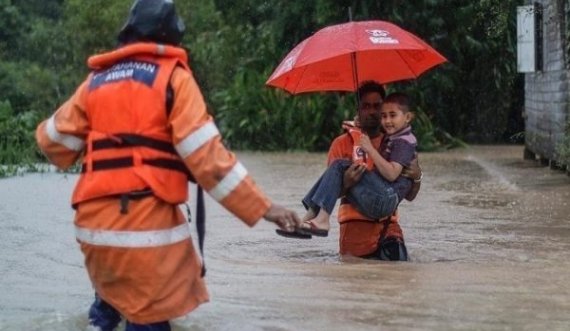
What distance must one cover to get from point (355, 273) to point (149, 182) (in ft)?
11.5

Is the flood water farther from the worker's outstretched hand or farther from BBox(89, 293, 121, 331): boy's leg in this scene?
the worker's outstretched hand

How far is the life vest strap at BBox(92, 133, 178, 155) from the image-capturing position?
4.59 metres

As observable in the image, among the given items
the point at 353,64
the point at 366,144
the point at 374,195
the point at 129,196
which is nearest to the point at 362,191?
the point at 374,195

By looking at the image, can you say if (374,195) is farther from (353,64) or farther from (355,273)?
(353,64)

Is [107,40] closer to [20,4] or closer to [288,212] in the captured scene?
[20,4]

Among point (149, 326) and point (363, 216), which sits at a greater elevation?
point (149, 326)

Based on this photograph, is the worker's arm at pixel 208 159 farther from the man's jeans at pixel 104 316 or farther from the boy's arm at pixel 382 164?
the boy's arm at pixel 382 164

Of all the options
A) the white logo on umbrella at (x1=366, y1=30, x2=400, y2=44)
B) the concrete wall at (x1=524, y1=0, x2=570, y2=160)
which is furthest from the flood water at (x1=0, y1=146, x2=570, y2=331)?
the concrete wall at (x1=524, y1=0, x2=570, y2=160)

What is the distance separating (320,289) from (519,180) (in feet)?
31.5

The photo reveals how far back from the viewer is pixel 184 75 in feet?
15.3

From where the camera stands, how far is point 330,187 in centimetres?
814

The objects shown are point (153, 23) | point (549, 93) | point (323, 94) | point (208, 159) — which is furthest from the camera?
point (323, 94)

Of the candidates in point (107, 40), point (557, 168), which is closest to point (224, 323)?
point (557, 168)

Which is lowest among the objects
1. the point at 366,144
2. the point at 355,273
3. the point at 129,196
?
the point at 355,273
